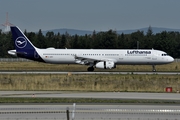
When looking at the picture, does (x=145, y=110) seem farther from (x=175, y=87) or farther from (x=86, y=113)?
(x=175, y=87)

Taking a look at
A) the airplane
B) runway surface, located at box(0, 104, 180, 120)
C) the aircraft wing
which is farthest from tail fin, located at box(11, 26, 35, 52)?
runway surface, located at box(0, 104, 180, 120)

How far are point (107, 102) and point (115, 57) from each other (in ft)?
124

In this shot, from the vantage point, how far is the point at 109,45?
415 feet

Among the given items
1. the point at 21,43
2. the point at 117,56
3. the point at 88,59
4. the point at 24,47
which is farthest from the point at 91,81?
the point at 21,43

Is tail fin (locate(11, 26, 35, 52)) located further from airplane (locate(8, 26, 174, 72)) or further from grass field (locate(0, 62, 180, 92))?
grass field (locate(0, 62, 180, 92))

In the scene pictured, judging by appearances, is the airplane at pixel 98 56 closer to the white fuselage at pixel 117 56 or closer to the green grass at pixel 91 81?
the white fuselage at pixel 117 56

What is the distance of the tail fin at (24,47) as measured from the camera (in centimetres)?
6262

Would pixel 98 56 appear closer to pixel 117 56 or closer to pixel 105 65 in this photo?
pixel 117 56

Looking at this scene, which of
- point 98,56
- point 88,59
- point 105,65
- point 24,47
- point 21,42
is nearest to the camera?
point 105,65

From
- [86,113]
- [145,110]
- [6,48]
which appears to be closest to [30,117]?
[86,113]

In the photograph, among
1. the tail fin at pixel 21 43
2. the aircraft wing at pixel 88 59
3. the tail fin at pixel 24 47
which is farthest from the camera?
the tail fin at pixel 21 43

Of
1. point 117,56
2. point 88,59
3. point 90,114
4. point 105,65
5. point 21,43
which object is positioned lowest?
point 105,65

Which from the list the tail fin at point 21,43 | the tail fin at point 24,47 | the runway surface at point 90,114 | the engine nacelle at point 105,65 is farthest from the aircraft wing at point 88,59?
the runway surface at point 90,114

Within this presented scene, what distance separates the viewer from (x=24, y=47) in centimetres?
6328
